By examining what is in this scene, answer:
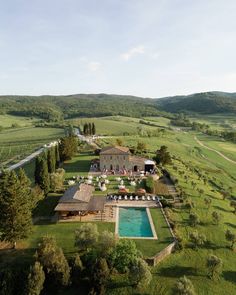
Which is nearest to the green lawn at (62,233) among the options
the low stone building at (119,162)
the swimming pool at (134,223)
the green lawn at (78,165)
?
the swimming pool at (134,223)

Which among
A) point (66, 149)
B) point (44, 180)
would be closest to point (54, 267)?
point (44, 180)

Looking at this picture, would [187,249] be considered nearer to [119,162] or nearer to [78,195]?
[78,195]

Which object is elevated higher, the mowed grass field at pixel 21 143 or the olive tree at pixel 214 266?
the olive tree at pixel 214 266

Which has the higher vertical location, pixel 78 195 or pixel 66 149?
pixel 66 149

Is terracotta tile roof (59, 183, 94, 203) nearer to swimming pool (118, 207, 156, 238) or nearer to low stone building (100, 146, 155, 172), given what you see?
swimming pool (118, 207, 156, 238)

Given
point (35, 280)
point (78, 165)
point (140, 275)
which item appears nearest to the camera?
point (35, 280)

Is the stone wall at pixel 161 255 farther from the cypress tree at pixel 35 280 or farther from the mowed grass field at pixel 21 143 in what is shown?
the mowed grass field at pixel 21 143

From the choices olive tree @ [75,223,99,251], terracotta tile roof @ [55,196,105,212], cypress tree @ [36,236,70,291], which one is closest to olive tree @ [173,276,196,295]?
olive tree @ [75,223,99,251]

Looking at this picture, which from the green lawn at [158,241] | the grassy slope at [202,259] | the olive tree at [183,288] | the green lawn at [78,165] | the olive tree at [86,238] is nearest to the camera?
the olive tree at [183,288]
